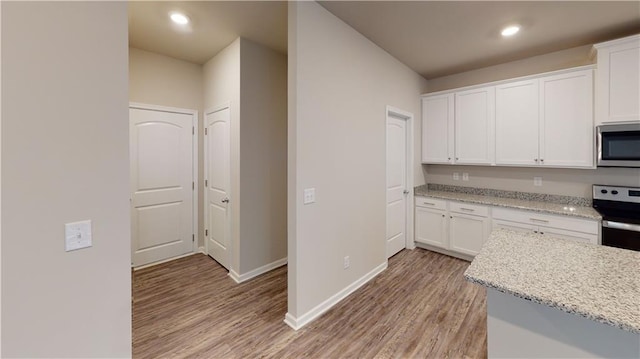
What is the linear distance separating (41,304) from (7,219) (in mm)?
377

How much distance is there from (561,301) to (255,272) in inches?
110

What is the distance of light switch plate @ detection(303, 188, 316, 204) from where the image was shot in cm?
218

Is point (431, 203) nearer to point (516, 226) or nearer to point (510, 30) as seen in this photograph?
point (516, 226)

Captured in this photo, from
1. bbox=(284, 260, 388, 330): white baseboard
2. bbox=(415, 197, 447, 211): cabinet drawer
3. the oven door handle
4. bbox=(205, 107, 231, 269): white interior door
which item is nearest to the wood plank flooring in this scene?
bbox=(284, 260, 388, 330): white baseboard

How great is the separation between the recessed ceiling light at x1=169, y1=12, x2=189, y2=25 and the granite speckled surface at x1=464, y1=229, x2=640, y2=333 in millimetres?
3154

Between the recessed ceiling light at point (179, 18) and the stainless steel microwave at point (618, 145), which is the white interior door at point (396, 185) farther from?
the recessed ceiling light at point (179, 18)

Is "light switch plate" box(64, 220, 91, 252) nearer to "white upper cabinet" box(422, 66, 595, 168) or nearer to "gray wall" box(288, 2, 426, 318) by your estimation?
"gray wall" box(288, 2, 426, 318)

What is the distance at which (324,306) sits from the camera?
2.38 m

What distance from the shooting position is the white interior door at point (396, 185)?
11.6 feet

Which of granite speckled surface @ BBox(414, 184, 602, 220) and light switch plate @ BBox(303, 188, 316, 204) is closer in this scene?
light switch plate @ BBox(303, 188, 316, 204)

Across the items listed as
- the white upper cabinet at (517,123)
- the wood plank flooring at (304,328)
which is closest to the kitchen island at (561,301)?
the wood plank flooring at (304,328)

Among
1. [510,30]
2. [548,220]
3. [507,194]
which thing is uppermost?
[510,30]

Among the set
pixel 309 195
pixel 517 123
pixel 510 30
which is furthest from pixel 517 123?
pixel 309 195

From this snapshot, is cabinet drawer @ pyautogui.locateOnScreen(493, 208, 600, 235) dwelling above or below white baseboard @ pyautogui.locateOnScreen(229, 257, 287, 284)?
above
